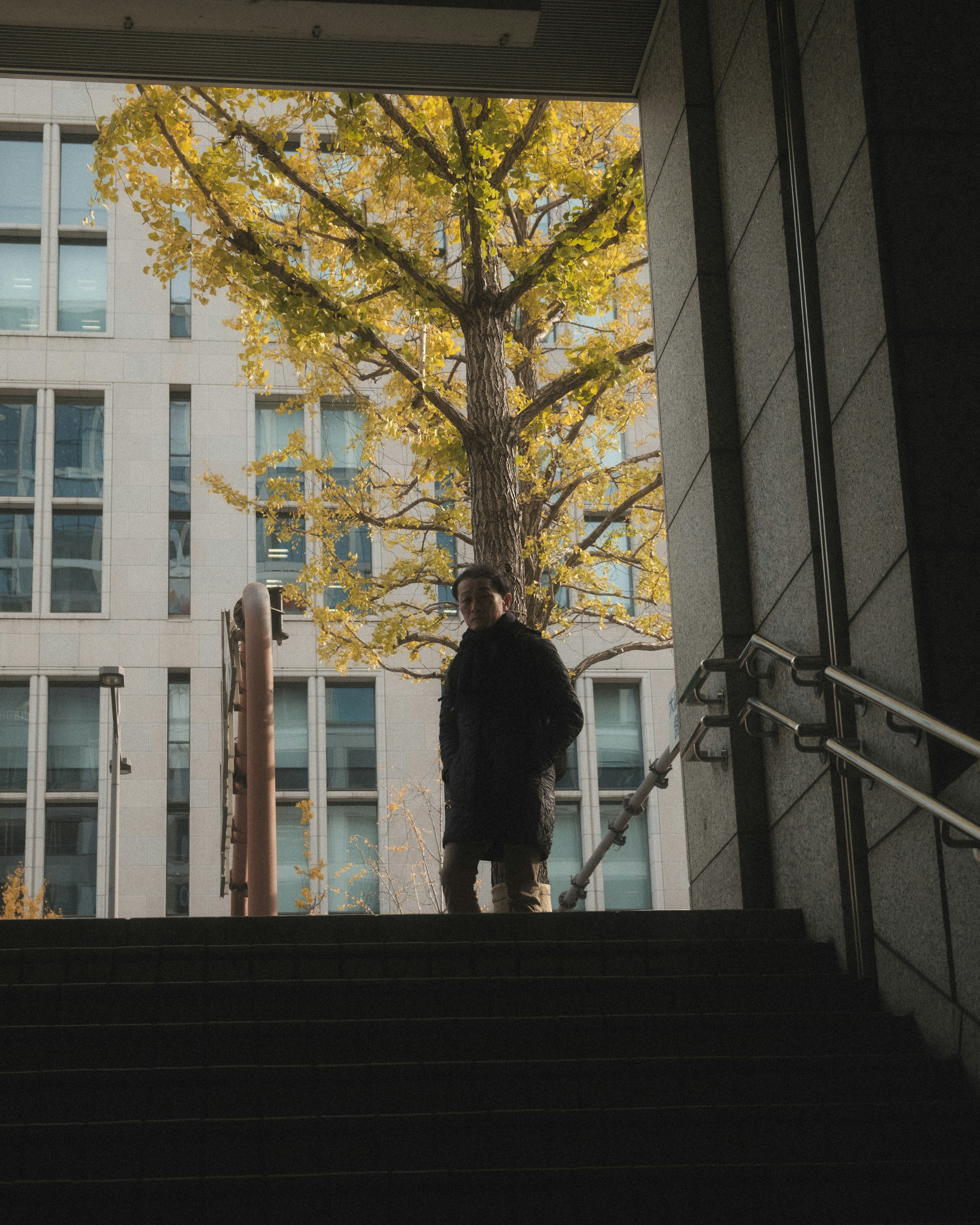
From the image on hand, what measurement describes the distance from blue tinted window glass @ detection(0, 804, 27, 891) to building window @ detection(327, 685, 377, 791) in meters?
5.15

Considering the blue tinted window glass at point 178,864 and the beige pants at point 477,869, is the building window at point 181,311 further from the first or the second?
the beige pants at point 477,869

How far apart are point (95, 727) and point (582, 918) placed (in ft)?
71.6

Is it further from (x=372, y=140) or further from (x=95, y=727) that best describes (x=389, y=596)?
(x=372, y=140)

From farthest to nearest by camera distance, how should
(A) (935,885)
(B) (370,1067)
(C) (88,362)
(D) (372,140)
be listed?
(C) (88,362) → (D) (372,140) → (A) (935,885) → (B) (370,1067)

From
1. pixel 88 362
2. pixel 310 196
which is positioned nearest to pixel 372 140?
pixel 310 196

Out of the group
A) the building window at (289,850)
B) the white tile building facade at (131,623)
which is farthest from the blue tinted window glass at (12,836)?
the building window at (289,850)

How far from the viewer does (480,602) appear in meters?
6.84

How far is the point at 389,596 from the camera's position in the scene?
88.4 feet

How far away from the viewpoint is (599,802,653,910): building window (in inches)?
1037

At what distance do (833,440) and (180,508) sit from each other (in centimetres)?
2285

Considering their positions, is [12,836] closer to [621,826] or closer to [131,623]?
[131,623]

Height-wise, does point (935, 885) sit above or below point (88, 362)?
below

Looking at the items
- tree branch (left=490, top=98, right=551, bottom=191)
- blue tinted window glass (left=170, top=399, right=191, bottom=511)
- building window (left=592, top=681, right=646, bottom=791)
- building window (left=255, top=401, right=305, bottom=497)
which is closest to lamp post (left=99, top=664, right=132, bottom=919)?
blue tinted window glass (left=170, top=399, right=191, bottom=511)

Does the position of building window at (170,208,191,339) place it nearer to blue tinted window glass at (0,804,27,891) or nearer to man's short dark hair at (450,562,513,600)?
blue tinted window glass at (0,804,27,891)
